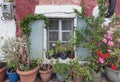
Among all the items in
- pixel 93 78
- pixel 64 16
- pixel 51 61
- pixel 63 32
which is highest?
pixel 64 16

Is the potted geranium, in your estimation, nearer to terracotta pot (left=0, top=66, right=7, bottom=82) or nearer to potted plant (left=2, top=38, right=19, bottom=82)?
potted plant (left=2, top=38, right=19, bottom=82)

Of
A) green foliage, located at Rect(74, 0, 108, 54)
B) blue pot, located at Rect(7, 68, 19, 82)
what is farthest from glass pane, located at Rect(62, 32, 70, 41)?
blue pot, located at Rect(7, 68, 19, 82)

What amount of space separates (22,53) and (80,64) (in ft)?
4.75

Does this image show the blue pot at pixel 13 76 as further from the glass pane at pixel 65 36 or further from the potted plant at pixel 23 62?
the glass pane at pixel 65 36

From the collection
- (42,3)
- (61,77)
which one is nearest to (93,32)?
(61,77)

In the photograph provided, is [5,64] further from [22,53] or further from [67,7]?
[67,7]

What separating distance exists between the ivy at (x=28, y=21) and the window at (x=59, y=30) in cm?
32

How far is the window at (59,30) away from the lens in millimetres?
5699

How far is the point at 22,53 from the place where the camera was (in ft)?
17.8

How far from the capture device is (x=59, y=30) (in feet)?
18.8

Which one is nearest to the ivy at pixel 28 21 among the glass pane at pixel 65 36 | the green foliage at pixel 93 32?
the glass pane at pixel 65 36

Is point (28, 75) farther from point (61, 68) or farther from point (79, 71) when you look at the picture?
point (79, 71)

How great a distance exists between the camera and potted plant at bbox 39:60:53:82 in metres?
5.36

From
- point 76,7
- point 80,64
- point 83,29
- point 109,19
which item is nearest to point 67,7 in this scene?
point 76,7
